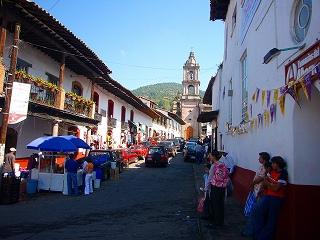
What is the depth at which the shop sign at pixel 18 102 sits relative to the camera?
13.1m

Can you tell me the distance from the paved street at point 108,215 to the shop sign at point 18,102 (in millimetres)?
2992

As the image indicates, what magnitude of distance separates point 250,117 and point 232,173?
355 centimetres

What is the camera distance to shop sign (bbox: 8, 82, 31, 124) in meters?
13.1

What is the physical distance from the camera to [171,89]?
150125 millimetres

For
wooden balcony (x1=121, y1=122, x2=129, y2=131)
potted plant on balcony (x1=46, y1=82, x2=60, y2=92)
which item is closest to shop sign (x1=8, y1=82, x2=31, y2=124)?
potted plant on balcony (x1=46, y1=82, x2=60, y2=92)

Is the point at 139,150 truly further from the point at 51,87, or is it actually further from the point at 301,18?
the point at 301,18

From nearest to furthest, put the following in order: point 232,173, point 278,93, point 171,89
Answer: point 278,93 → point 232,173 → point 171,89

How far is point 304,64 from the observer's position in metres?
5.85

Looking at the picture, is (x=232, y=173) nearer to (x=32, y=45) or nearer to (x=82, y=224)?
(x=82, y=224)

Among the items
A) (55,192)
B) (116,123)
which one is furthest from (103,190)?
(116,123)

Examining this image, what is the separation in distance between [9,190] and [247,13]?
939 cm

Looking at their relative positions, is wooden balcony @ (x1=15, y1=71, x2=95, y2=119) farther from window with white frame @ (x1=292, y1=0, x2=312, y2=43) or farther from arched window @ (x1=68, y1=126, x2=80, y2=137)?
window with white frame @ (x1=292, y1=0, x2=312, y2=43)

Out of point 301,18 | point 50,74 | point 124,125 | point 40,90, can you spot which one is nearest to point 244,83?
point 301,18

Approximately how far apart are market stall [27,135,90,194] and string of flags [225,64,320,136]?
682cm
